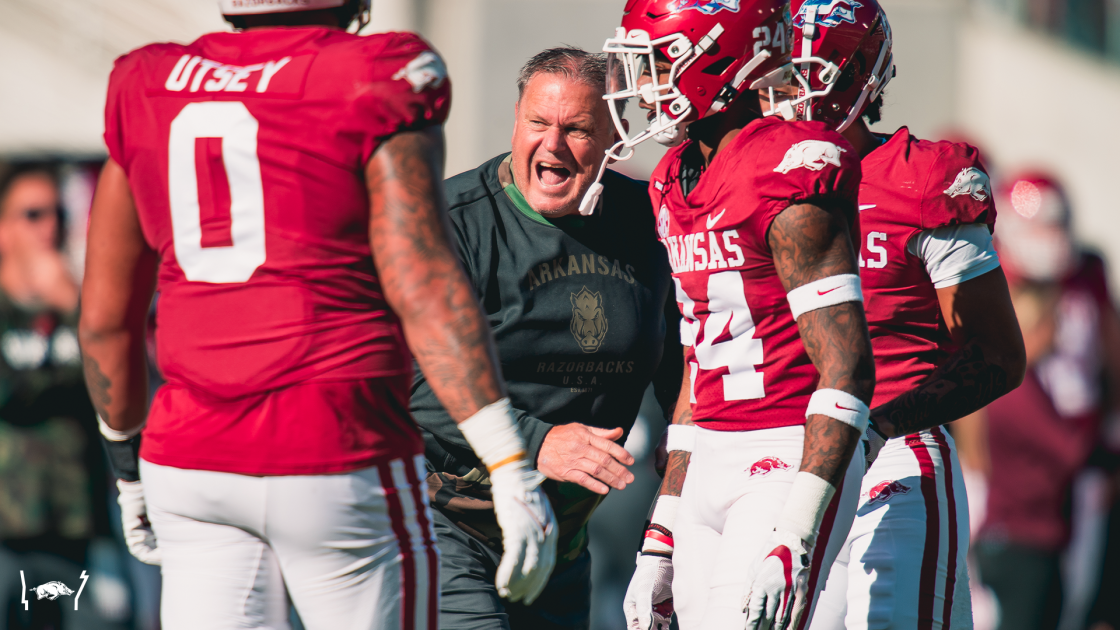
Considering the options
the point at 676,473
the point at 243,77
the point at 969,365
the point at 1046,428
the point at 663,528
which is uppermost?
the point at 243,77

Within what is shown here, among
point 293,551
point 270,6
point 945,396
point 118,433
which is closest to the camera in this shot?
point 293,551

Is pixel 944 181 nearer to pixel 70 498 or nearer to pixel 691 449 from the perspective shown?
pixel 691 449

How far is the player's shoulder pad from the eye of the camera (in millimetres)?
3021

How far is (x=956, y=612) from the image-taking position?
9.85 feet

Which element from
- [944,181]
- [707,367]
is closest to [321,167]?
[707,367]

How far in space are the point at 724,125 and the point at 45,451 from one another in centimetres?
376

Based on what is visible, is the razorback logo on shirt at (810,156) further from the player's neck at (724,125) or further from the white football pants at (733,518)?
the white football pants at (733,518)

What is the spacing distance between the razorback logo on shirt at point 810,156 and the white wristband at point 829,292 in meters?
0.26

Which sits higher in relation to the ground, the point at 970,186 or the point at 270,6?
the point at 270,6

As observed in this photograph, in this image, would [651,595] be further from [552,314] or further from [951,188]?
[951,188]

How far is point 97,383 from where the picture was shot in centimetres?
267

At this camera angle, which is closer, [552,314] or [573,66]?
[552,314]

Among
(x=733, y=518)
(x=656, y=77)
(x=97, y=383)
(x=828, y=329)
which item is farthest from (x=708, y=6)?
(x=97, y=383)

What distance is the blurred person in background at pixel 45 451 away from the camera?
5.08m
